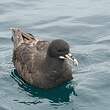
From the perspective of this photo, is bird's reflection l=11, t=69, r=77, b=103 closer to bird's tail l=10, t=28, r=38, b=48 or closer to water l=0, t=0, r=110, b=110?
water l=0, t=0, r=110, b=110

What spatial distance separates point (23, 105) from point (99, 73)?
2.06 m

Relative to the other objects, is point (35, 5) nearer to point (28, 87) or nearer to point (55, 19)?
point (55, 19)

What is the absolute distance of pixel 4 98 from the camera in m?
10.9

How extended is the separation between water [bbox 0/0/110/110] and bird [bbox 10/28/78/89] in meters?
0.18

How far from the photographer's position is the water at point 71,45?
35.1ft

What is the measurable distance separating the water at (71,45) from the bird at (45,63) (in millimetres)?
179

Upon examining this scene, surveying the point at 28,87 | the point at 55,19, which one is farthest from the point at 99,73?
the point at 55,19

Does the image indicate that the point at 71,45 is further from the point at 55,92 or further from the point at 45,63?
the point at 55,92

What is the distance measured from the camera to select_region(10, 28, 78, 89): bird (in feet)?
36.3

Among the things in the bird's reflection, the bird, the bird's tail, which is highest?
the bird's tail

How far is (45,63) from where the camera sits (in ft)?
37.7

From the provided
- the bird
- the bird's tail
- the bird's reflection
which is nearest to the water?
the bird's reflection

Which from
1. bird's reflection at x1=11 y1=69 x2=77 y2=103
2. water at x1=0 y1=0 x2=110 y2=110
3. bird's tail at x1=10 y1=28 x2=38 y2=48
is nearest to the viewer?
water at x1=0 y1=0 x2=110 y2=110

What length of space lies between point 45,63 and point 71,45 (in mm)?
2116
